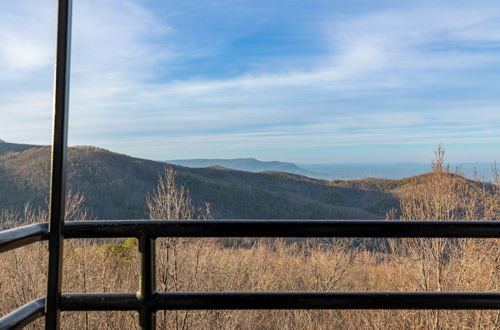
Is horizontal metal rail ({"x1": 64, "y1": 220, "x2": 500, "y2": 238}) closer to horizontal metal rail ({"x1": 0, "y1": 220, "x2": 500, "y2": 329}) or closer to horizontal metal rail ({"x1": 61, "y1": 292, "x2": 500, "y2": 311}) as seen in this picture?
horizontal metal rail ({"x1": 0, "y1": 220, "x2": 500, "y2": 329})

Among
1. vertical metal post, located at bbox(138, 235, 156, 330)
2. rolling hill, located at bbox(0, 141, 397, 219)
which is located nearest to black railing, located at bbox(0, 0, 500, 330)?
vertical metal post, located at bbox(138, 235, 156, 330)

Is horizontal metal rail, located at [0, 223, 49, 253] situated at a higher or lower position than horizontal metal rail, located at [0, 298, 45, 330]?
higher

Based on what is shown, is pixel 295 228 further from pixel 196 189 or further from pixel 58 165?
pixel 196 189

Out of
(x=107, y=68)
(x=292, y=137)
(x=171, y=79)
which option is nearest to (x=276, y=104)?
(x=292, y=137)

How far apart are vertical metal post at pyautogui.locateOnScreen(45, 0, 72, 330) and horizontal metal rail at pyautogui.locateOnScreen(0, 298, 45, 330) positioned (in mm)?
15

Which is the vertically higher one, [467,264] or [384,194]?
[384,194]

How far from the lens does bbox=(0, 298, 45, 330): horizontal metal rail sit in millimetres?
739

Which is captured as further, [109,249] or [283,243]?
[283,243]

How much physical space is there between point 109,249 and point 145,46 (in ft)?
92.2

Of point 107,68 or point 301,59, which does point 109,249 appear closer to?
point 107,68

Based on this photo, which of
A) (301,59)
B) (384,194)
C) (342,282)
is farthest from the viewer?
(301,59)

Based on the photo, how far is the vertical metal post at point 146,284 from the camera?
887mm

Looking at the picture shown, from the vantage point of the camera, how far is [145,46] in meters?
40.8

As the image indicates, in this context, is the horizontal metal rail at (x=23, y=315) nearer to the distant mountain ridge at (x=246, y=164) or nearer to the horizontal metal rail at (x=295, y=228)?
the horizontal metal rail at (x=295, y=228)
